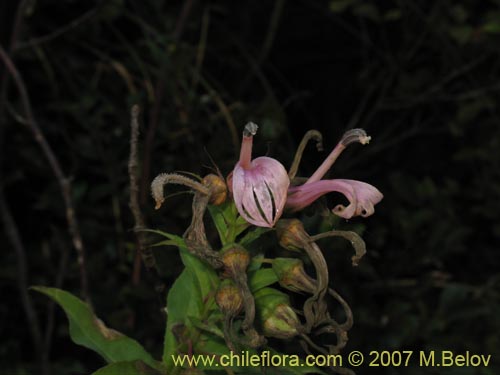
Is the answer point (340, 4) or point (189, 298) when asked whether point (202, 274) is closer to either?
point (189, 298)

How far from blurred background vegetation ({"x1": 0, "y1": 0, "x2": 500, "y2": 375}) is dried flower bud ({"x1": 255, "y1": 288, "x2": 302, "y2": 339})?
0.78 meters

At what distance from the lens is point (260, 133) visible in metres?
1.79

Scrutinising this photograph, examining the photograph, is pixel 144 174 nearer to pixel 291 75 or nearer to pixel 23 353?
pixel 23 353

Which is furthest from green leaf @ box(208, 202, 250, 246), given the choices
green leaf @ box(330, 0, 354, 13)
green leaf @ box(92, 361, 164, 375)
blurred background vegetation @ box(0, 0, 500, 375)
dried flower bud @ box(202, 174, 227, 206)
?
green leaf @ box(330, 0, 354, 13)

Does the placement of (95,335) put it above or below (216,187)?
below

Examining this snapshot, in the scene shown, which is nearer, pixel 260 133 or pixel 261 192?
pixel 261 192

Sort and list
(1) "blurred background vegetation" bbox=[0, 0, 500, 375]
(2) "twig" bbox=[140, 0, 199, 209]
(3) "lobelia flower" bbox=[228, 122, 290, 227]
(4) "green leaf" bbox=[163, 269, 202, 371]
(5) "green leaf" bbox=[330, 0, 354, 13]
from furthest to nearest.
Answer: (5) "green leaf" bbox=[330, 0, 354, 13]
(1) "blurred background vegetation" bbox=[0, 0, 500, 375]
(2) "twig" bbox=[140, 0, 199, 209]
(4) "green leaf" bbox=[163, 269, 202, 371]
(3) "lobelia flower" bbox=[228, 122, 290, 227]

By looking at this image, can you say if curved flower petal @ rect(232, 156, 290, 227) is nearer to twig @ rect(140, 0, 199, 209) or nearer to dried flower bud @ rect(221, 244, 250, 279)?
dried flower bud @ rect(221, 244, 250, 279)

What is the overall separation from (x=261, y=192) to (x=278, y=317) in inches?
5.4

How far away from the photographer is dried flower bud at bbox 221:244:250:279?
31.7 inches

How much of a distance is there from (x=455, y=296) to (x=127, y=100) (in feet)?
3.06

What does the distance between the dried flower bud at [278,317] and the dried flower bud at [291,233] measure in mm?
59

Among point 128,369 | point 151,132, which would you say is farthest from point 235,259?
point 151,132

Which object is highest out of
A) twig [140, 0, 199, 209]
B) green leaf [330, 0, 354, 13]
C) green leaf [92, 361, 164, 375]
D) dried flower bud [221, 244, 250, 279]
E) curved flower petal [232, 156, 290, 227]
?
green leaf [330, 0, 354, 13]
